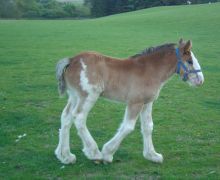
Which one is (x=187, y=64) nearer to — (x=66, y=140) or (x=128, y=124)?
(x=128, y=124)

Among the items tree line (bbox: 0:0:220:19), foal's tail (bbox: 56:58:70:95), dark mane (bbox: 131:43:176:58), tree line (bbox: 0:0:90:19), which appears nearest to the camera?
foal's tail (bbox: 56:58:70:95)

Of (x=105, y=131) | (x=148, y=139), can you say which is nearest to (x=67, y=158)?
(x=148, y=139)

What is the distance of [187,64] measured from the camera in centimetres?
690

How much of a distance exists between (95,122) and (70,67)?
2.91 meters

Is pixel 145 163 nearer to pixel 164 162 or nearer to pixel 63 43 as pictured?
pixel 164 162

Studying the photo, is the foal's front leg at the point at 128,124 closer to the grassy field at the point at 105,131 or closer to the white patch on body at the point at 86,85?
the grassy field at the point at 105,131

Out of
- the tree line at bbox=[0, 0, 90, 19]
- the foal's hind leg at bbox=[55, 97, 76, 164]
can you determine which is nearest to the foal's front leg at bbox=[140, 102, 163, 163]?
the foal's hind leg at bbox=[55, 97, 76, 164]

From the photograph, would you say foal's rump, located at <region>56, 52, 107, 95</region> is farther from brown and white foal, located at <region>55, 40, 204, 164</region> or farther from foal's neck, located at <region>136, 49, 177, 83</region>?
foal's neck, located at <region>136, 49, 177, 83</region>

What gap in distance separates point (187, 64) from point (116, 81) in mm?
1156

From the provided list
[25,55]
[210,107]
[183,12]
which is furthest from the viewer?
[183,12]

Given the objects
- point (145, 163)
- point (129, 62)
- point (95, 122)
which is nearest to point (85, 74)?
point (129, 62)

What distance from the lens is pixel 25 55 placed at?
21.6m

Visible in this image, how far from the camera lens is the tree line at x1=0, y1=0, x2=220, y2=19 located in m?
78.1

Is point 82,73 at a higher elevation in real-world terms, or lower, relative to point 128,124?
higher
